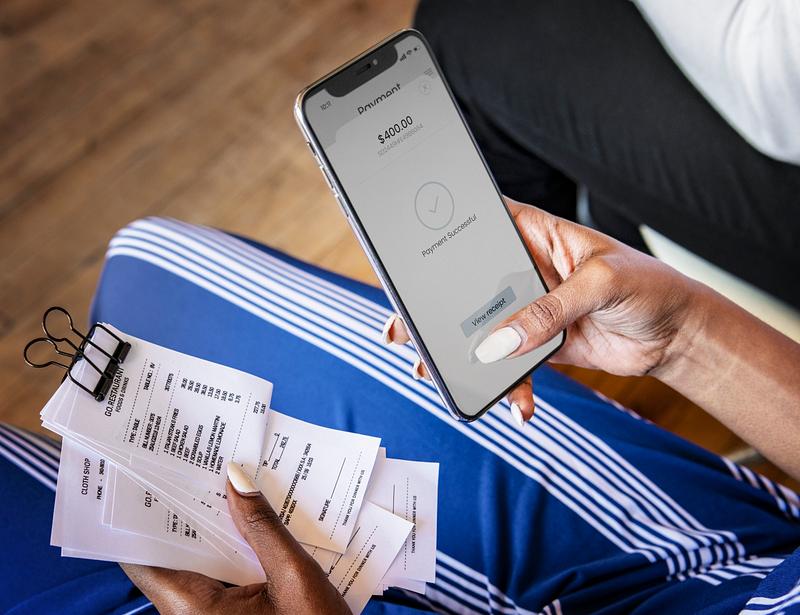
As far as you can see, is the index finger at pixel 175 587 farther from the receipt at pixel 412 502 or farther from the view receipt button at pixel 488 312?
the view receipt button at pixel 488 312

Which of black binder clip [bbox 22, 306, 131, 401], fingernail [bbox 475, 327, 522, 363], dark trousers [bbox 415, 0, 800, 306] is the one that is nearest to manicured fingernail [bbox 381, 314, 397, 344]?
fingernail [bbox 475, 327, 522, 363]

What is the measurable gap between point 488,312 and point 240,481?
0.26 m

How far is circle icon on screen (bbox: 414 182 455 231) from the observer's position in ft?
2.27

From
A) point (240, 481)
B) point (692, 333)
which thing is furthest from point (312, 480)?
point (692, 333)

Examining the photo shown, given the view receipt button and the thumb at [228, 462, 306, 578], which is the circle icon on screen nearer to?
the view receipt button

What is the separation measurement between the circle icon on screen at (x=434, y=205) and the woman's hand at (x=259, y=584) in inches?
10.6

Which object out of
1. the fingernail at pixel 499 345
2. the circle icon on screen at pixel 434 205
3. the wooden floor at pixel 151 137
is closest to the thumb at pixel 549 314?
the fingernail at pixel 499 345

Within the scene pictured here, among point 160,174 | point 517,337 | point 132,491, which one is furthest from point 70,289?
point 517,337

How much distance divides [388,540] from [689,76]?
0.65 metres

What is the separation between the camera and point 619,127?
981 mm

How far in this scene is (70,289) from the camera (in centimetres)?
141

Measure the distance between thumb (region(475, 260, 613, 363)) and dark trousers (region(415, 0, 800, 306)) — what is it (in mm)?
313

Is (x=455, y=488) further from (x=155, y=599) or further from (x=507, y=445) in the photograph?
(x=155, y=599)

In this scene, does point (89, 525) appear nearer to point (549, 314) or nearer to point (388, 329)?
point (388, 329)
